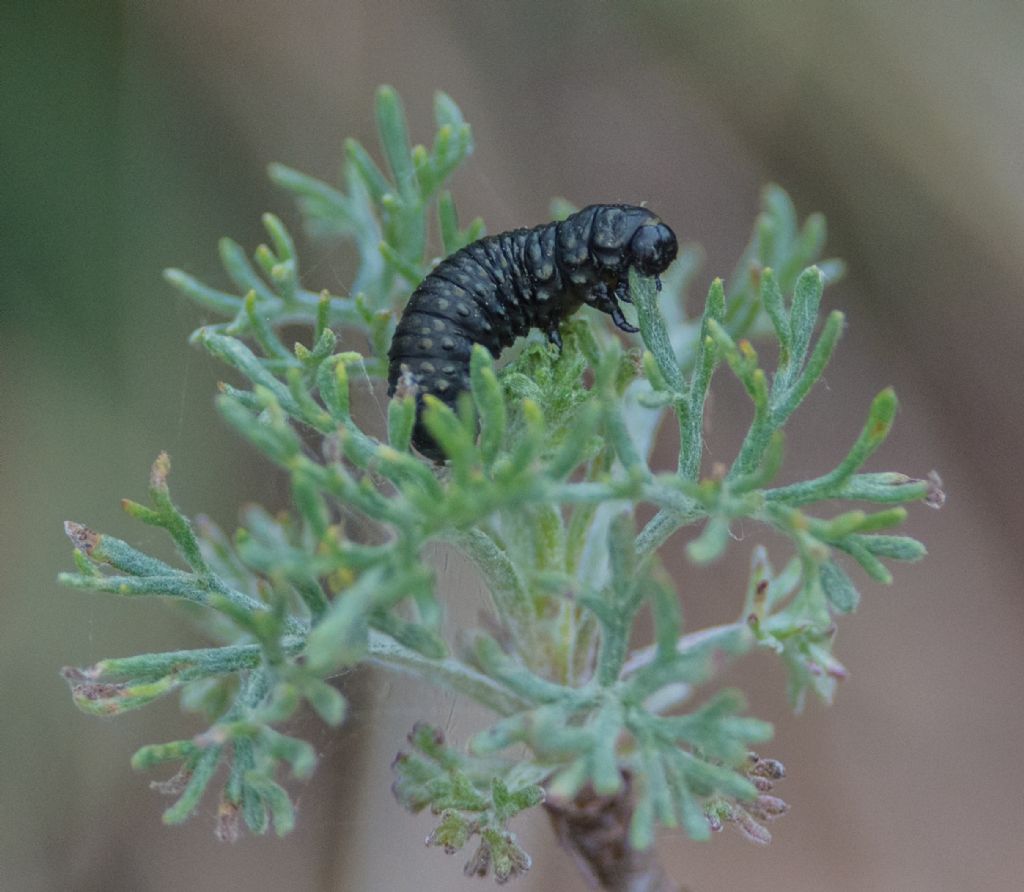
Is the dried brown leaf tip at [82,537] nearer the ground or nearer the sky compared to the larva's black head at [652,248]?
nearer the ground

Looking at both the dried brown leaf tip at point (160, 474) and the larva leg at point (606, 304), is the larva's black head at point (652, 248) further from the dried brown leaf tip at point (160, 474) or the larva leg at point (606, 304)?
the dried brown leaf tip at point (160, 474)

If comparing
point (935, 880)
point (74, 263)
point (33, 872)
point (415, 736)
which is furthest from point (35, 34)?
point (935, 880)

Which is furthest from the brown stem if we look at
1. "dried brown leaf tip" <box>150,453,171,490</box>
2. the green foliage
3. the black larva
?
"dried brown leaf tip" <box>150,453,171,490</box>

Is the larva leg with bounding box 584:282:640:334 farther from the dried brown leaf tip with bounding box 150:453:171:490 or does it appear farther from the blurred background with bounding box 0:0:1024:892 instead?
the blurred background with bounding box 0:0:1024:892

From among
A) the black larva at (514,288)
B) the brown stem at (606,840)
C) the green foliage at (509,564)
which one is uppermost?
the black larva at (514,288)

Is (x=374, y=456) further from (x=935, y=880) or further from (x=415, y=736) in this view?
(x=935, y=880)

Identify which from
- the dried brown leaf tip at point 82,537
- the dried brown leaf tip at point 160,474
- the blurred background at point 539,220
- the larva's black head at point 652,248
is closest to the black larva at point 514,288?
the larva's black head at point 652,248
